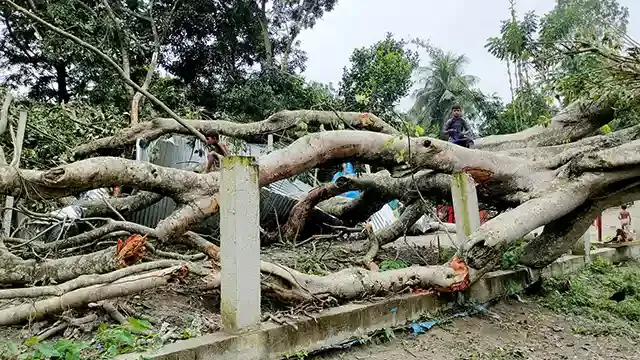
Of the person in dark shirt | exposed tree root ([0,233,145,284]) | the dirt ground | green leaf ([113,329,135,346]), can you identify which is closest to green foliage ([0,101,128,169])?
exposed tree root ([0,233,145,284])

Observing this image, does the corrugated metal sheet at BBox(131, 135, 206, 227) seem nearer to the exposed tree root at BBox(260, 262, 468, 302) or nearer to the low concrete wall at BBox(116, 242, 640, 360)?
the exposed tree root at BBox(260, 262, 468, 302)

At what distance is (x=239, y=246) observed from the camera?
334 cm

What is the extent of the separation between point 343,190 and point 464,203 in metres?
2.15

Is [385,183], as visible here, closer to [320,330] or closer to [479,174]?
[479,174]

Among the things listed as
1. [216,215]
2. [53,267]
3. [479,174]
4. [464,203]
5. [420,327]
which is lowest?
[420,327]

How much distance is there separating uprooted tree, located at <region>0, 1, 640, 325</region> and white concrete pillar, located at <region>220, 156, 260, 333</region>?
1.45 ft

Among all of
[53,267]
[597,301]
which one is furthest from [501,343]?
[53,267]

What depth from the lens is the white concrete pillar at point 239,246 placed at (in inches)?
130

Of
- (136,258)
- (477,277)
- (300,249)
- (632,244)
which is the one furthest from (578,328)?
(632,244)

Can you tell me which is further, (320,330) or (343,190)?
(343,190)

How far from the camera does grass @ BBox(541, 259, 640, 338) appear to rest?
5.00 m

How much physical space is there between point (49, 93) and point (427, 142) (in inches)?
656

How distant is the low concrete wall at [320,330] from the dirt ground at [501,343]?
Answer: 0.15 m

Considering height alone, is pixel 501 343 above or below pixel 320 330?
below
